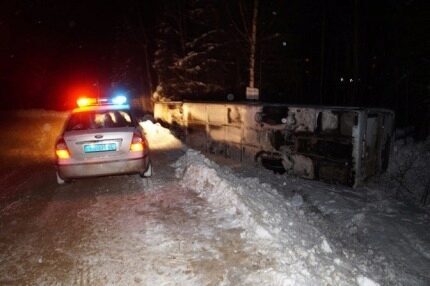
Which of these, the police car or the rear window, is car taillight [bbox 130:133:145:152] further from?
the rear window

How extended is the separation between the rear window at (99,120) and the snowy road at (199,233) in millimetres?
1226

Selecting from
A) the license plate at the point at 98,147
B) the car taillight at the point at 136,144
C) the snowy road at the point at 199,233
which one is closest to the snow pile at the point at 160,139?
the snowy road at the point at 199,233

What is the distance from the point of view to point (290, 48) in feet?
73.7

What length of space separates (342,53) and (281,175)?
98.9ft

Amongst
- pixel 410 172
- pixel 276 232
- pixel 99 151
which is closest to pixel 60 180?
pixel 99 151

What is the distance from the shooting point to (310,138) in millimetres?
9445

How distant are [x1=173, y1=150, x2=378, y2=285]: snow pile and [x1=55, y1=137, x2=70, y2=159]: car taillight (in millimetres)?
2343

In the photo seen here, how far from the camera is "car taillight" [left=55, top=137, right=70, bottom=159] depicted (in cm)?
750

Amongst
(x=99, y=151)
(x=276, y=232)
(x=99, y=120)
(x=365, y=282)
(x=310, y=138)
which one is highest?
(x=99, y=120)

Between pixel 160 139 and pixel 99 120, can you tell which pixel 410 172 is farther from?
pixel 99 120

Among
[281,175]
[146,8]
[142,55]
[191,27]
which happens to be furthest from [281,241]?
[142,55]

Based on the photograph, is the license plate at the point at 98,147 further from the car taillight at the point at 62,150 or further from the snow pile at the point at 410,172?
the snow pile at the point at 410,172

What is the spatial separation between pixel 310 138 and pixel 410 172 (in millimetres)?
5206

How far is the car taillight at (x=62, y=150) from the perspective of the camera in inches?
295
